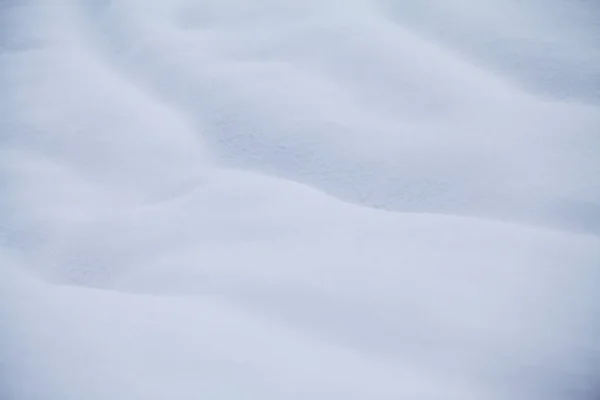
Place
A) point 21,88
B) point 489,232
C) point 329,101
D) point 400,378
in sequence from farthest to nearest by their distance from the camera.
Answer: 1. point 21,88
2. point 329,101
3. point 489,232
4. point 400,378

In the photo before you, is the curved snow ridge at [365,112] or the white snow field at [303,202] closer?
the white snow field at [303,202]

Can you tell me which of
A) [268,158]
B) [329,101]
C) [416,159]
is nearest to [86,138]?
[268,158]

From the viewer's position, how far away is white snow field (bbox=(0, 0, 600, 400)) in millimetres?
637

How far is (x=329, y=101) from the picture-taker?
1.00m

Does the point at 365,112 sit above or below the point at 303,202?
above

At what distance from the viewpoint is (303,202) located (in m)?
0.84

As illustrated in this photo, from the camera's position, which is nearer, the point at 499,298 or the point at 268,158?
the point at 499,298

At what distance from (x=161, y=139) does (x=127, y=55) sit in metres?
0.32

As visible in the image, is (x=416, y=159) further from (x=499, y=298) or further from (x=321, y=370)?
(x=321, y=370)

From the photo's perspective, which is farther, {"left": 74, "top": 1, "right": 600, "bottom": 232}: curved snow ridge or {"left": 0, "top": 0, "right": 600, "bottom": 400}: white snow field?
{"left": 74, "top": 1, "right": 600, "bottom": 232}: curved snow ridge

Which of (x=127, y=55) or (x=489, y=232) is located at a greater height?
(x=127, y=55)

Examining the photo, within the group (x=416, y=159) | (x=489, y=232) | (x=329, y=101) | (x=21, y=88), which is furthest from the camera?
(x=21, y=88)

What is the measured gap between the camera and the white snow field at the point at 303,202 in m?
0.64

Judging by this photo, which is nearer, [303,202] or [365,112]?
[303,202]
